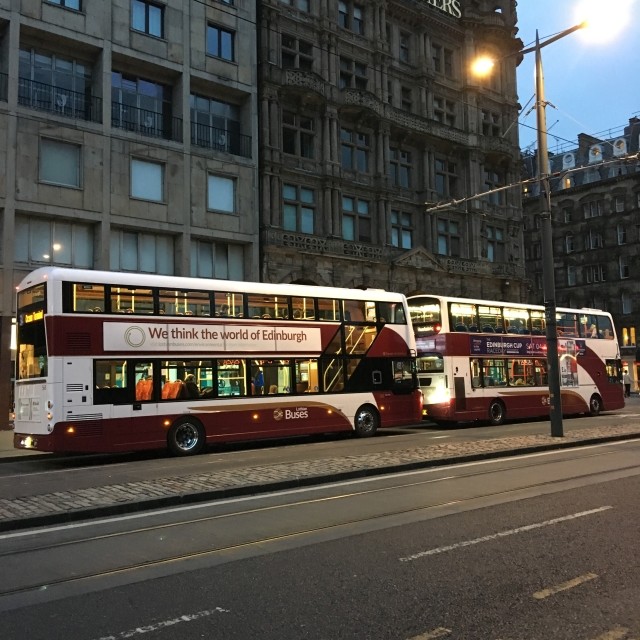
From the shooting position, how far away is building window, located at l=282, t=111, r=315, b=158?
32.1 metres

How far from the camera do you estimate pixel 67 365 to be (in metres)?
14.2

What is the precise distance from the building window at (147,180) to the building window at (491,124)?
2336 cm


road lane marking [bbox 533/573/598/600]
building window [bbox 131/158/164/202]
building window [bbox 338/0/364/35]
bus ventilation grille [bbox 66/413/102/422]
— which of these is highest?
building window [bbox 338/0/364/35]

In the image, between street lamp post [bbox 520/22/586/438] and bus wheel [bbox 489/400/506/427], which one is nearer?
street lamp post [bbox 520/22/586/438]

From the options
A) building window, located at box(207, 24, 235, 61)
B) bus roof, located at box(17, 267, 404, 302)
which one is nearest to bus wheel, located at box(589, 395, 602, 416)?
bus roof, located at box(17, 267, 404, 302)

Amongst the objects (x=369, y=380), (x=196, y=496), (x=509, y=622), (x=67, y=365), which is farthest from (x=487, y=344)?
(x=509, y=622)

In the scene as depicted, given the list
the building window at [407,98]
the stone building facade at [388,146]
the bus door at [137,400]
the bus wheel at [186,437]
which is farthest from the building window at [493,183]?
the bus door at [137,400]

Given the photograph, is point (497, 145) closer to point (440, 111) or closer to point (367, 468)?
point (440, 111)

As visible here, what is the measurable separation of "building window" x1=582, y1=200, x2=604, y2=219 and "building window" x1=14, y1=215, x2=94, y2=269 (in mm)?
55772

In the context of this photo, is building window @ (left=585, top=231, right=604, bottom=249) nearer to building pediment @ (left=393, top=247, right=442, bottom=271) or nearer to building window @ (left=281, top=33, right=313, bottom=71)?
building pediment @ (left=393, top=247, right=442, bottom=271)

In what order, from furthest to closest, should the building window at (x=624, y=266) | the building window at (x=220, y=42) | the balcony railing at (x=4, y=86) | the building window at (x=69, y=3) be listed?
the building window at (x=624, y=266)
the building window at (x=220, y=42)
the building window at (x=69, y=3)
the balcony railing at (x=4, y=86)

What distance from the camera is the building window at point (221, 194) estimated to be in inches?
1116

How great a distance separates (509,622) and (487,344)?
1984 cm

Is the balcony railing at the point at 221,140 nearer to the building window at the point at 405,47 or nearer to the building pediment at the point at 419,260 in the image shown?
the building pediment at the point at 419,260
